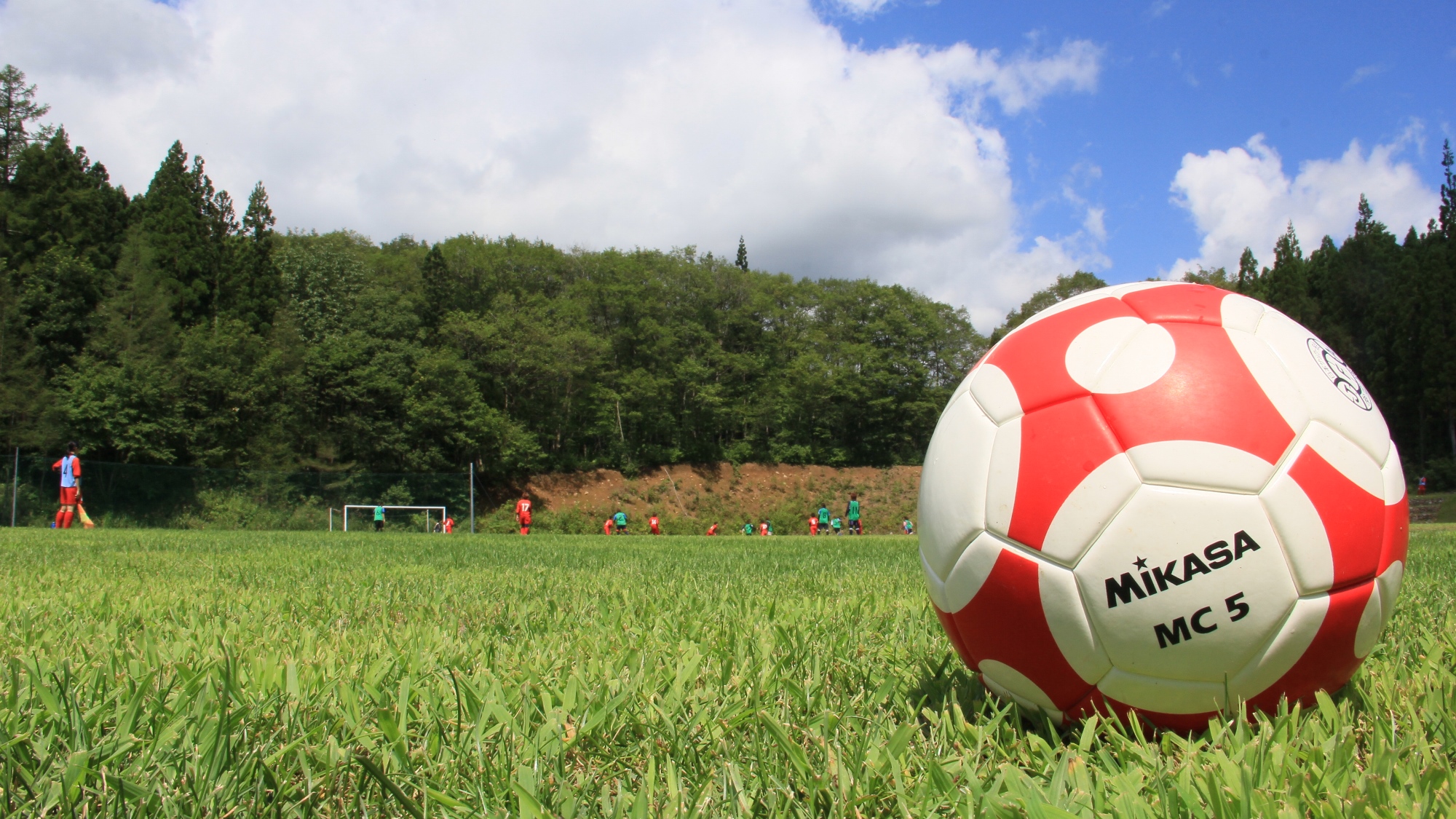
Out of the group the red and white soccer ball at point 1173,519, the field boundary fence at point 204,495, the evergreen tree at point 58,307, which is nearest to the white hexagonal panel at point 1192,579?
the red and white soccer ball at point 1173,519

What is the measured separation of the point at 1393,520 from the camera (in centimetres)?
189

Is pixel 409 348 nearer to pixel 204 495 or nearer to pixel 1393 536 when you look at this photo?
pixel 204 495

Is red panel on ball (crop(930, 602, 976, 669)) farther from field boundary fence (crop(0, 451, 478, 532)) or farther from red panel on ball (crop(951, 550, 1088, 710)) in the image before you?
field boundary fence (crop(0, 451, 478, 532))

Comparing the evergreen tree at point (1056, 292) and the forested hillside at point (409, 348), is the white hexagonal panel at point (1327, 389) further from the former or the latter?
the evergreen tree at point (1056, 292)

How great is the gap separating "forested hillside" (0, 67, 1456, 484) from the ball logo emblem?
36418mm

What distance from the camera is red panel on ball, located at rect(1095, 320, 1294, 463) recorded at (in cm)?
175

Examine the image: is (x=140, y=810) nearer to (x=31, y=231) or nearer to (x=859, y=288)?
(x=31, y=231)

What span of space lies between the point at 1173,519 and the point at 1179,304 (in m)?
0.68

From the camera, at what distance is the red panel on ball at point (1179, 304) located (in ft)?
6.57

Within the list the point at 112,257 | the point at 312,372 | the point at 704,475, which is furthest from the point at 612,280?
the point at 112,257

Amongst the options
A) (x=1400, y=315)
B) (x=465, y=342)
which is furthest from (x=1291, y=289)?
(x=465, y=342)

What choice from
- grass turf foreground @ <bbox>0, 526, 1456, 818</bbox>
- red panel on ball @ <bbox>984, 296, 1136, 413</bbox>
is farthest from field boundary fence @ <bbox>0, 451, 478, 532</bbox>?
red panel on ball @ <bbox>984, 296, 1136, 413</bbox>

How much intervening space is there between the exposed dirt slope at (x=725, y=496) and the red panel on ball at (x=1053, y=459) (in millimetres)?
36572

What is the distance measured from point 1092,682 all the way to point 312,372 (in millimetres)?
39715
